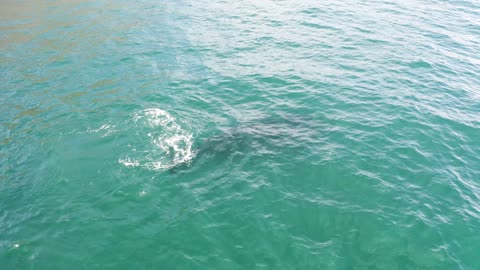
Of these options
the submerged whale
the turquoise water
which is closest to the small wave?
the turquoise water

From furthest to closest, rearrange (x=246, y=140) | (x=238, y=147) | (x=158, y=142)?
(x=246, y=140) < (x=238, y=147) < (x=158, y=142)

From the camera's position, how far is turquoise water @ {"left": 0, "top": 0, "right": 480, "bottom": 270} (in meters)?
16.5

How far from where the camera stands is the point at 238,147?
905 inches

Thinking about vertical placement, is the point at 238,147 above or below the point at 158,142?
below

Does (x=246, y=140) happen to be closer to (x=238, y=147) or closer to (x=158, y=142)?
(x=238, y=147)

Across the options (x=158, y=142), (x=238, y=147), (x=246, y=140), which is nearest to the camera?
(x=158, y=142)

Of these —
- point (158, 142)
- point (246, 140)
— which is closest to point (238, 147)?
point (246, 140)

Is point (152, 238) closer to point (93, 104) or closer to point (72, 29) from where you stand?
point (93, 104)

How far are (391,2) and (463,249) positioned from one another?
1866 inches

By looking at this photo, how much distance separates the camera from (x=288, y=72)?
32.7 meters

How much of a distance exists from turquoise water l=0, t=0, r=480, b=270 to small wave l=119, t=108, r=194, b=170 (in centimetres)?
12

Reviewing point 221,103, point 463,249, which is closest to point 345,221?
point 463,249

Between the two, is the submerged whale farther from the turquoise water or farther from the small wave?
the small wave

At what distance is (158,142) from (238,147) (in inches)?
224
